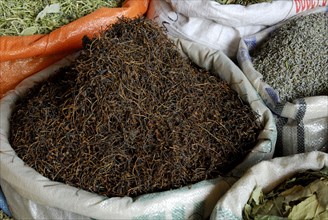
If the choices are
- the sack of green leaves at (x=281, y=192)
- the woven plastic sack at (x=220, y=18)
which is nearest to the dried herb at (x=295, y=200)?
the sack of green leaves at (x=281, y=192)

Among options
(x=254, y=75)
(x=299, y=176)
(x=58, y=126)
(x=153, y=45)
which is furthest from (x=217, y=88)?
(x=58, y=126)

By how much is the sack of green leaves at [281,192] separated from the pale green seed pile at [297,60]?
405mm

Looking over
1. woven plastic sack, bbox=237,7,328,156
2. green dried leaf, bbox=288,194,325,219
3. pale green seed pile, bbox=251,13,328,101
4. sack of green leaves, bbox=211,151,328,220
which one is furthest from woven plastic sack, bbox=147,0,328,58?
green dried leaf, bbox=288,194,325,219

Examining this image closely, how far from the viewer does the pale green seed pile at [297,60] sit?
69.3 inches

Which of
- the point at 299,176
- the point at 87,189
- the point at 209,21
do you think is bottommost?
the point at 87,189

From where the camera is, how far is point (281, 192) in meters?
1.38

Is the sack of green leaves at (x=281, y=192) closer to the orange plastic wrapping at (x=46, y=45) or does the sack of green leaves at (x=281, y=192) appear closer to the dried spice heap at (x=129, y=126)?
the dried spice heap at (x=129, y=126)

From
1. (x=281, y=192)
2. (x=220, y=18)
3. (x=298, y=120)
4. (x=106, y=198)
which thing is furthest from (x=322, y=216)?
(x=220, y=18)

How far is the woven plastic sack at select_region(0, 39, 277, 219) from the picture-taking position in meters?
1.34

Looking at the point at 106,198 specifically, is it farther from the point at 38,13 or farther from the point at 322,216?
the point at 38,13

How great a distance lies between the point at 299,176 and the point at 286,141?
1.02 ft

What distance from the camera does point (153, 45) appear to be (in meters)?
1.61

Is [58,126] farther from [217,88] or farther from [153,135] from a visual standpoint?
[217,88]

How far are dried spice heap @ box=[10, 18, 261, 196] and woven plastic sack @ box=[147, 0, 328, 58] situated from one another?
38 centimetres
